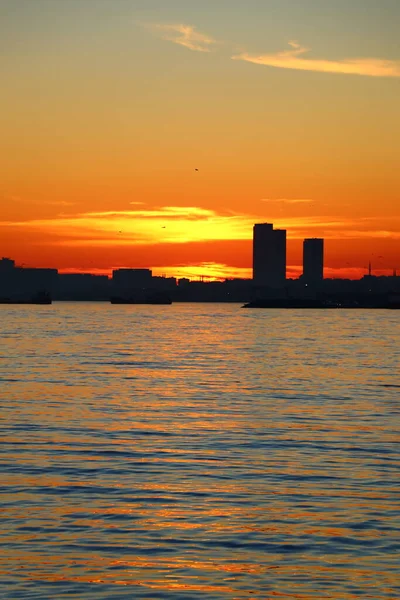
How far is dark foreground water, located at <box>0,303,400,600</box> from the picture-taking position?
62.2ft

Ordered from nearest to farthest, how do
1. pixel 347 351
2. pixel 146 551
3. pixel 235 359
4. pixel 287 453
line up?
pixel 146 551 → pixel 287 453 → pixel 235 359 → pixel 347 351

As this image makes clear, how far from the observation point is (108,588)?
18.2m

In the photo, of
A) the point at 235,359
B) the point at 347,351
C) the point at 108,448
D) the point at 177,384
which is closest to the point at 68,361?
Answer: the point at 235,359

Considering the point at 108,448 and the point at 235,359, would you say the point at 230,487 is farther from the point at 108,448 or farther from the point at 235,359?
the point at 235,359

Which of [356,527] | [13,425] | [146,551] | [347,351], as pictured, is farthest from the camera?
[347,351]

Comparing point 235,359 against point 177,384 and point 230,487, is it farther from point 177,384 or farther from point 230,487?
point 230,487

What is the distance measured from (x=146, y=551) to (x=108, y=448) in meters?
15.0

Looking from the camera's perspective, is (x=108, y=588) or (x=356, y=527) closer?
(x=108, y=588)

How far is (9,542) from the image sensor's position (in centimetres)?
2120

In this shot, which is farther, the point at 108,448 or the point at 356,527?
the point at 108,448

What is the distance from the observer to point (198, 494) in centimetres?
2698

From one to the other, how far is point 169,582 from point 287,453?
16595 millimetres

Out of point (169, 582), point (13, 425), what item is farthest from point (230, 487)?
point (13, 425)

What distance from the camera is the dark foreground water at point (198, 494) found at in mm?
18969
